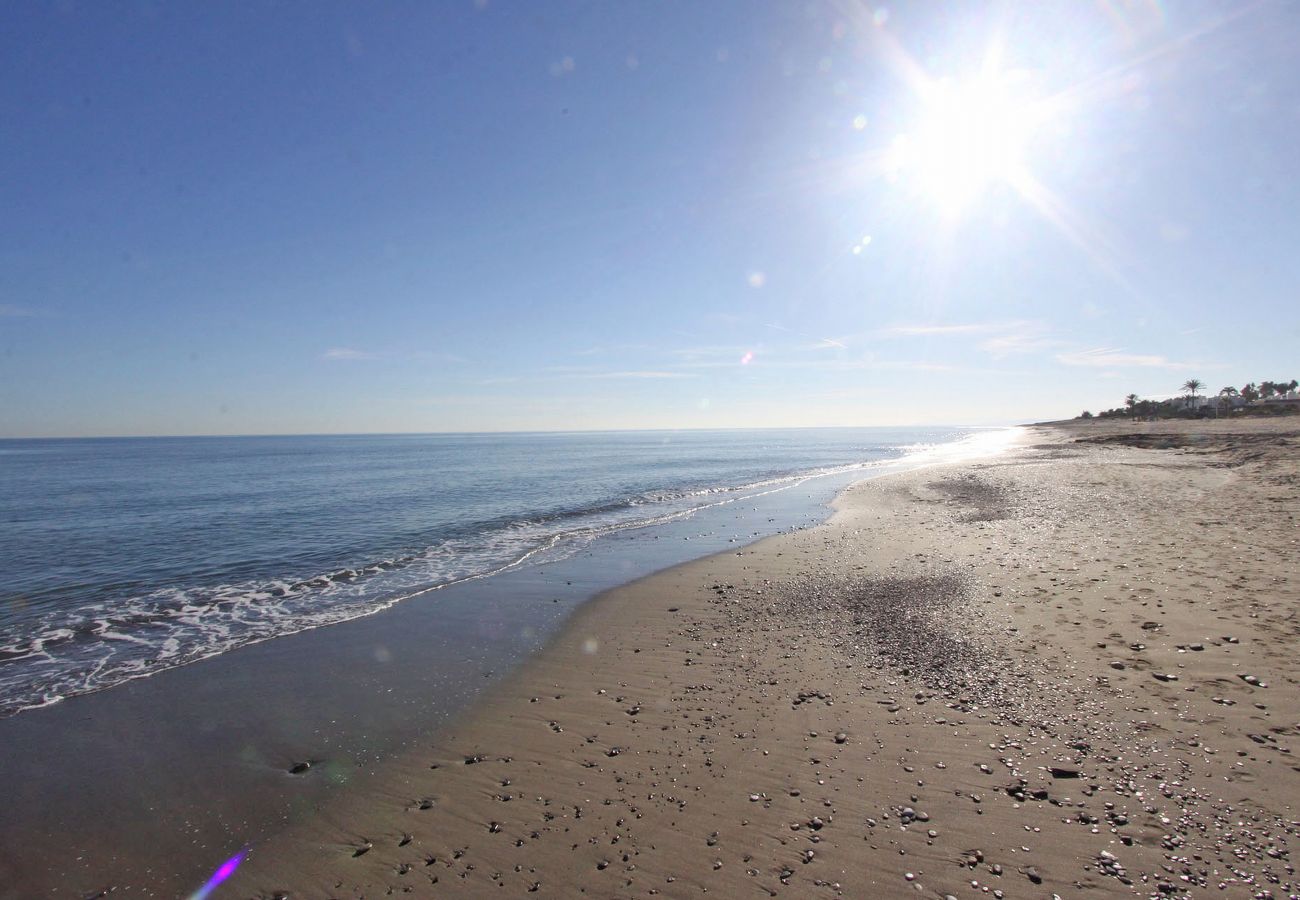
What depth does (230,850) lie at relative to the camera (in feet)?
20.5

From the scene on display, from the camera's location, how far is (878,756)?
277 inches

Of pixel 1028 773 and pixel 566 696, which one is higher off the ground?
pixel 1028 773

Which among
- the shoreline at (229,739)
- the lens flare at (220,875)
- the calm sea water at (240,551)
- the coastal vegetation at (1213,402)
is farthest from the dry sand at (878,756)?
the coastal vegetation at (1213,402)

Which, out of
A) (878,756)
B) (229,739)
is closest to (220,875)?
(229,739)

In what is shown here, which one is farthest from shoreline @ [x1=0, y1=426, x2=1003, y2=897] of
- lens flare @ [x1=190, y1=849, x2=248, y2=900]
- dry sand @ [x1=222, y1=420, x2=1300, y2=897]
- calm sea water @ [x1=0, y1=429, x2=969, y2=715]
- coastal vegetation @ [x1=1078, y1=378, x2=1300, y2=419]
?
coastal vegetation @ [x1=1078, y1=378, x2=1300, y2=419]

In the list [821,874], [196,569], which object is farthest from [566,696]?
[196,569]

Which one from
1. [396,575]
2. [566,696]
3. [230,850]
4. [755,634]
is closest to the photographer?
[230,850]

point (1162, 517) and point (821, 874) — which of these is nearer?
point (821, 874)

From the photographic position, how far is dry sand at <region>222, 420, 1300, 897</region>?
5328 mm

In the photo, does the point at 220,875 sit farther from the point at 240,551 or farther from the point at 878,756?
the point at 240,551

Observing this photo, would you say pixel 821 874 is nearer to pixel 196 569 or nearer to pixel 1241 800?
pixel 1241 800

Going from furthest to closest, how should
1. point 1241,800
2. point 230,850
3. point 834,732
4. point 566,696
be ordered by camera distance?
point 566,696 < point 834,732 < point 230,850 < point 1241,800

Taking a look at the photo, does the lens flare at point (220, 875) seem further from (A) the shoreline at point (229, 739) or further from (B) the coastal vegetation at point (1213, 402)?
(B) the coastal vegetation at point (1213, 402)

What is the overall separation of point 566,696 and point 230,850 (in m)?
4.82
